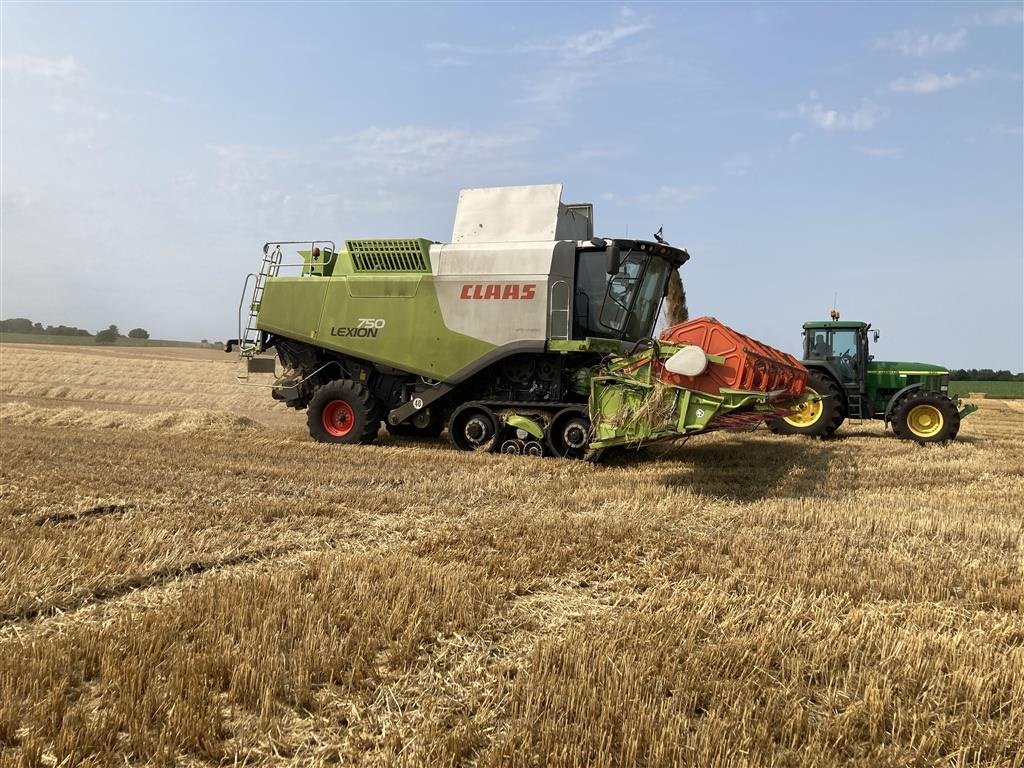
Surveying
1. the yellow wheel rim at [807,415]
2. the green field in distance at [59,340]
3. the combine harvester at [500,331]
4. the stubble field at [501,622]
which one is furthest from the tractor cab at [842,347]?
the green field in distance at [59,340]

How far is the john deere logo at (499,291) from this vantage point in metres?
8.41

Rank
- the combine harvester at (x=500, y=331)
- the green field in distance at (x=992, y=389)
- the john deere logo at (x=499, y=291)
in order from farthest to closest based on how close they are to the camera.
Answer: the green field in distance at (x=992, y=389) → the john deere logo at (x=499, y=291) → the combine harvester at (x=500, y=331)

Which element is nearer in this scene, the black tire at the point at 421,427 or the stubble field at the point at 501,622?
the stubble field at the point at 501,622

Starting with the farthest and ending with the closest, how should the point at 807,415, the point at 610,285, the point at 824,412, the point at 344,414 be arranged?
the point at 807,415 < the point at 824,412 < the point at 344,414 < the point at 610,285

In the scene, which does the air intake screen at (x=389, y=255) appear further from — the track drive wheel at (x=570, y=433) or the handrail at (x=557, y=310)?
the track drive wheel at (x=570, y=433)

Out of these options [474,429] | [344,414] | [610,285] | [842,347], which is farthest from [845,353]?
[344,414]

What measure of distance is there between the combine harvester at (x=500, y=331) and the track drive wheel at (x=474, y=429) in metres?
0.02

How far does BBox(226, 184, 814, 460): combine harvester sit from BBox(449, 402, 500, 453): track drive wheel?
2 centimetres

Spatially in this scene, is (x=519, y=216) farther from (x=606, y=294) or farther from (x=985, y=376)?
(x=985, y=376)

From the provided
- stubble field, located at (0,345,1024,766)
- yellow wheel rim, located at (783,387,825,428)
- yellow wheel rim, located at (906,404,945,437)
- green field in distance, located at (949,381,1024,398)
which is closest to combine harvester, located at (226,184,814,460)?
stubble field, located at (0,345,1024,766)

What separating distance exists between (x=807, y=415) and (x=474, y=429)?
5604 mm

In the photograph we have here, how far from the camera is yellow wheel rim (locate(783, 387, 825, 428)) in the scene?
11055 mm

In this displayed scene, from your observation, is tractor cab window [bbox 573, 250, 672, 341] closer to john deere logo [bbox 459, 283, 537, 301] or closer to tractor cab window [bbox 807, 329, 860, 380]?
john deere logo [bbox 459, 283, 537, 301]

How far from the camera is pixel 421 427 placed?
966cm
